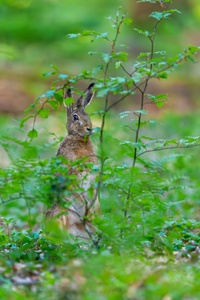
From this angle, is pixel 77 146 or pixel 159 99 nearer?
pixel 159 99

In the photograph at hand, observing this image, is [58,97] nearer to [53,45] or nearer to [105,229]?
[105,229]

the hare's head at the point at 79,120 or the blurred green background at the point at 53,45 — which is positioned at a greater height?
the blurred green background at the point at 53,45

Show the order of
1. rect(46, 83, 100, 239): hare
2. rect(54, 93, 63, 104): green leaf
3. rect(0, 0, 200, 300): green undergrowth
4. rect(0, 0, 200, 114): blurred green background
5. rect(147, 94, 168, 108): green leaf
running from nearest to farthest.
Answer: rect(0, 0, 200, 300): green undergrowth < rect(54, 93, 63, 104): green leaf < rect(147, 94, 168, 108): green leaf < rect(46, 83, 100, 239): hare < rect(0, 0, 200, 114): blurred green background

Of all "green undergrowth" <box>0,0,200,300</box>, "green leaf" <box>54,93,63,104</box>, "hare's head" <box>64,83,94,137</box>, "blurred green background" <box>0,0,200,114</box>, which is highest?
"blurred green background" <box>0,0,200,114</box>

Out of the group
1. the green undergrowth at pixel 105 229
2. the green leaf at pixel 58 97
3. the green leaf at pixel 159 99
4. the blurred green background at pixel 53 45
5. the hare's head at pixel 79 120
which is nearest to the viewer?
the green undergrowth at pixel 105 229

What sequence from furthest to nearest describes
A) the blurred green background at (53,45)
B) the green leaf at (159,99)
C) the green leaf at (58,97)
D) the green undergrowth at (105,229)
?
the blurred green background at (53,45)
the green leaf at (159,99)
the green leaf at (58,97)
the green undergrowth at (105,229)

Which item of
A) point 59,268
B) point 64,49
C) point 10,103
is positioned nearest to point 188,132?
point 10,103

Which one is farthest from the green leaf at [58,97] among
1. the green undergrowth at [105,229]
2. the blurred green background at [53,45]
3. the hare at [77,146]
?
the blurred green background at [53,45]

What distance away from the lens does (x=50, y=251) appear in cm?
704

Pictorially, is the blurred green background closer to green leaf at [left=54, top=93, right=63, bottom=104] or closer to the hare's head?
the hare's head

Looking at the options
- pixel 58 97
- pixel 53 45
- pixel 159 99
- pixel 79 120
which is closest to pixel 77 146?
pixel 79 120

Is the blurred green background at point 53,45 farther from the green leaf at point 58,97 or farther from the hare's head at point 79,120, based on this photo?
the green leaf at point 58,97

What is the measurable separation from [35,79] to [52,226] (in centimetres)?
1621

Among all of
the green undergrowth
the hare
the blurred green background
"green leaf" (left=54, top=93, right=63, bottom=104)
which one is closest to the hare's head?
the hare
